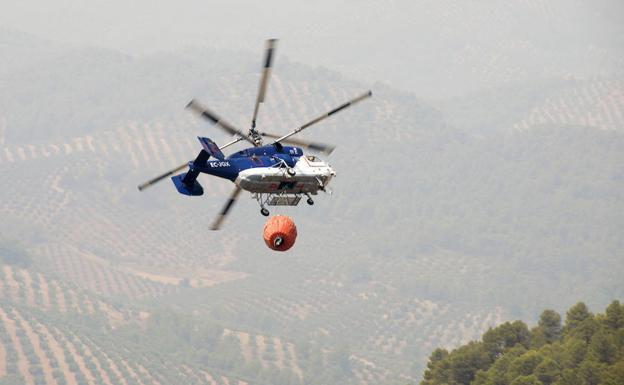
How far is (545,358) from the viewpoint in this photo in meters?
183

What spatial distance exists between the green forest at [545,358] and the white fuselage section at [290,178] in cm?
9673

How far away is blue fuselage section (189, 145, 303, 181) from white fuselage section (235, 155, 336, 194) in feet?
1.79

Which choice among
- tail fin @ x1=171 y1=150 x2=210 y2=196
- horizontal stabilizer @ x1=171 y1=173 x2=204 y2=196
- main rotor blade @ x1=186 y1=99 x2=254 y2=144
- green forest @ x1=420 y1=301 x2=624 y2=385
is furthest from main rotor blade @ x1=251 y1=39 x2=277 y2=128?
green forest @ x1=420 y1=301 x2=624 y2=385

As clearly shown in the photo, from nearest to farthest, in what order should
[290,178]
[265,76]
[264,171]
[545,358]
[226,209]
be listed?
[265,76], [264,171], [290,178], [226,209], [545,358]

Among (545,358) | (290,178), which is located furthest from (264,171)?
(545,358)

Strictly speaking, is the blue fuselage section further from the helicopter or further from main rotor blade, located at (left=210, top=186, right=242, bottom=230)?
main rotor blade, located at (left=210, top=186, right=242, bottom=230)

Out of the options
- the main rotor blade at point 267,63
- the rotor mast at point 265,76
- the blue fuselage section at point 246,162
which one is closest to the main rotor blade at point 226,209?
the blue fuselage section at point 246,162

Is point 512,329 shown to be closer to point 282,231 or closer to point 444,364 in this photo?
point 444,364

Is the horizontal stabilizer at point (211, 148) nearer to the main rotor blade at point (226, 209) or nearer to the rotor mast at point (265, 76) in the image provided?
the main rotor blade at point (226, 209)

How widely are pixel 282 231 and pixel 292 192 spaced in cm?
310

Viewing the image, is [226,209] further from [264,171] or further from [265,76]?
[265,76]

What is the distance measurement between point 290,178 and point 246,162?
2548mm

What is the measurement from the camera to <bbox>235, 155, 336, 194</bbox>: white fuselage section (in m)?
72.1

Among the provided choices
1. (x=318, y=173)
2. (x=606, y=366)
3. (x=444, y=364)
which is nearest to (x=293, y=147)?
(x=318, y=173)
